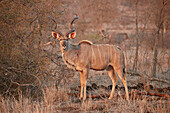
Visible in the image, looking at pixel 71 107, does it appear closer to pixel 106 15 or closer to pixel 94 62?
pixel 94 62

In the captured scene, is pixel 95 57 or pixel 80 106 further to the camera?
pixel 95 57

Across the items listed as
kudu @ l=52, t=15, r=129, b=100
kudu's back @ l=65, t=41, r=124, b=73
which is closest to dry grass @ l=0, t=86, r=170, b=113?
kudu @ l=52, t=15, r=129, b=100

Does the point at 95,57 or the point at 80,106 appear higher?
the point at 95,57

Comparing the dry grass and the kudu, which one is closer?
the dry grass

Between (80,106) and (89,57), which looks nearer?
(80,106)

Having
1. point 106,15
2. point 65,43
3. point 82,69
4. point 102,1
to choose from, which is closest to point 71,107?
point 82,69

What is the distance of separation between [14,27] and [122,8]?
30.7 meters

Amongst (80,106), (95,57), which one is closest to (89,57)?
(95,57)

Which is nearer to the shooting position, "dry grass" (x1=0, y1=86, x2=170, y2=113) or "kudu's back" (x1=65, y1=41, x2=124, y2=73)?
"dry grass" (x1=0, y1=86, x2=170, y2=113)

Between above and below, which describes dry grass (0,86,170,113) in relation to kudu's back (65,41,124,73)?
below

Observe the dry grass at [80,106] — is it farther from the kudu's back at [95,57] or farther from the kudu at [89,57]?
the kudu's back at [95,57]

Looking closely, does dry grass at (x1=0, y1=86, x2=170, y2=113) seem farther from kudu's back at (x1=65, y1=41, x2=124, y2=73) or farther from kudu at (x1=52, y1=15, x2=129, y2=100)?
kudu's back at (x1=65, y1=41, x2=124, y2=73)

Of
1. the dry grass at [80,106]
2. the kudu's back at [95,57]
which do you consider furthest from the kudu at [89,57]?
the dry grass at [80,106]

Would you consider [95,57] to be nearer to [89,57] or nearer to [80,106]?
[89,57]
